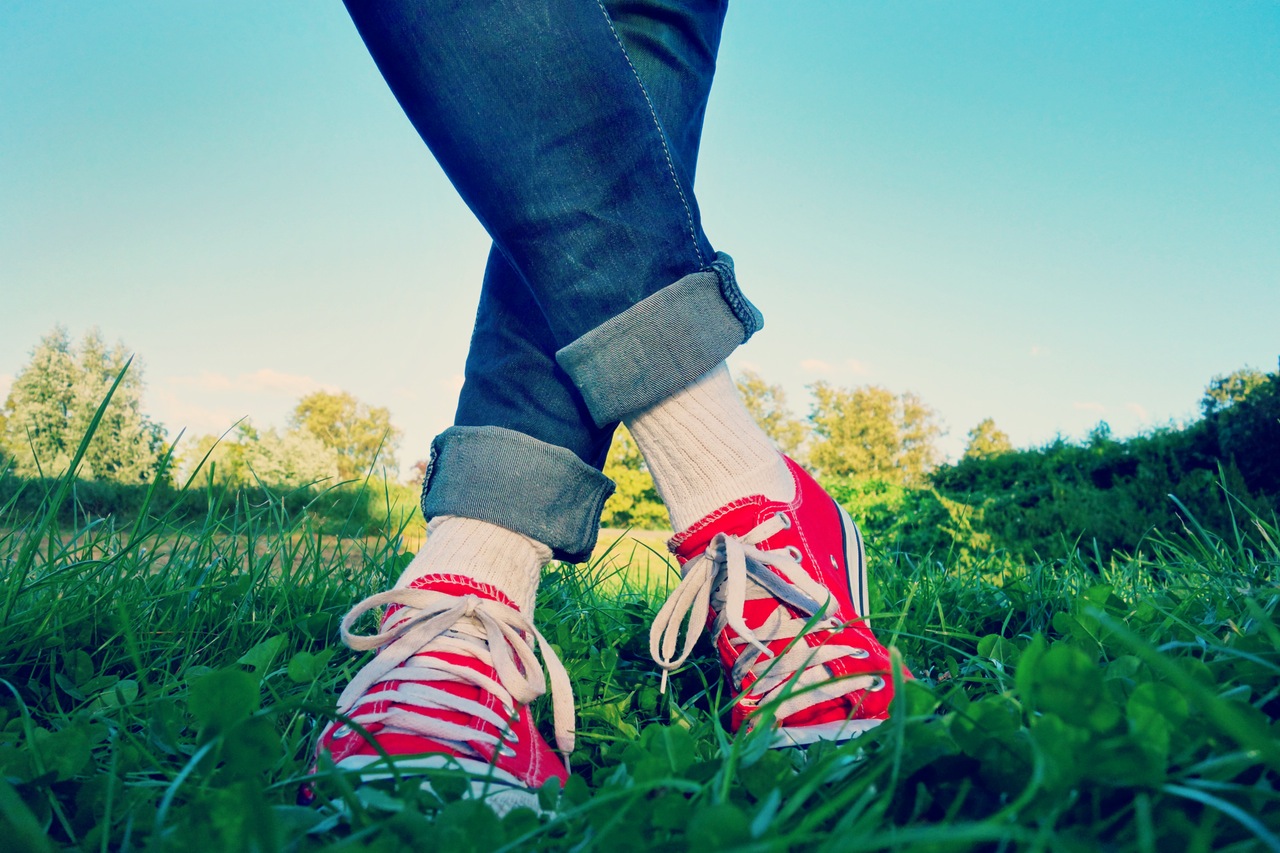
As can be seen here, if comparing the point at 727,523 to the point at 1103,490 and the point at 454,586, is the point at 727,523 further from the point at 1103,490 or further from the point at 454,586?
the point at 1103,490

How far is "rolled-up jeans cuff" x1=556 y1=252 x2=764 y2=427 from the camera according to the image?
0.97 m

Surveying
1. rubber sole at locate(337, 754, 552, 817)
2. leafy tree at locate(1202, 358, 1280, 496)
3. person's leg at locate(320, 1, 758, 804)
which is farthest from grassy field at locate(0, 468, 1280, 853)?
leafy tree at locate(1202, 358, 1280, 496)

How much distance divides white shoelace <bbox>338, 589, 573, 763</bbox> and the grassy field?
0.33 ft

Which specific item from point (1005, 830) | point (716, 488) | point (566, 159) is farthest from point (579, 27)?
point (1005, 830)

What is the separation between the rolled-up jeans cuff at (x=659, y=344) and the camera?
0.97 metres

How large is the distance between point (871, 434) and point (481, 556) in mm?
29575

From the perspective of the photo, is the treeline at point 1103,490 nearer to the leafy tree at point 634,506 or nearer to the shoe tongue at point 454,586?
the shoe tongue at point 454,586

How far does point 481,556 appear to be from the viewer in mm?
1083

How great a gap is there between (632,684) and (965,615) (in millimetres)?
634

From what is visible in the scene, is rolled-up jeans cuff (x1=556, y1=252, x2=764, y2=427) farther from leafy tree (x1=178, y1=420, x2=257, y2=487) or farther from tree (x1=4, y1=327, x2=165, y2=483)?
tree (x1=4, y1=327, x2=165, y2=483)

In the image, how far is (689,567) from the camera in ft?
3.59

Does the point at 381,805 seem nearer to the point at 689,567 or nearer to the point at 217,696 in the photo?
the point at 217,696

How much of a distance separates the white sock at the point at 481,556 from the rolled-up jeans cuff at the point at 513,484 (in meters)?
0.02

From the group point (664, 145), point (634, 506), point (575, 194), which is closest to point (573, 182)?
point (575, 194)
